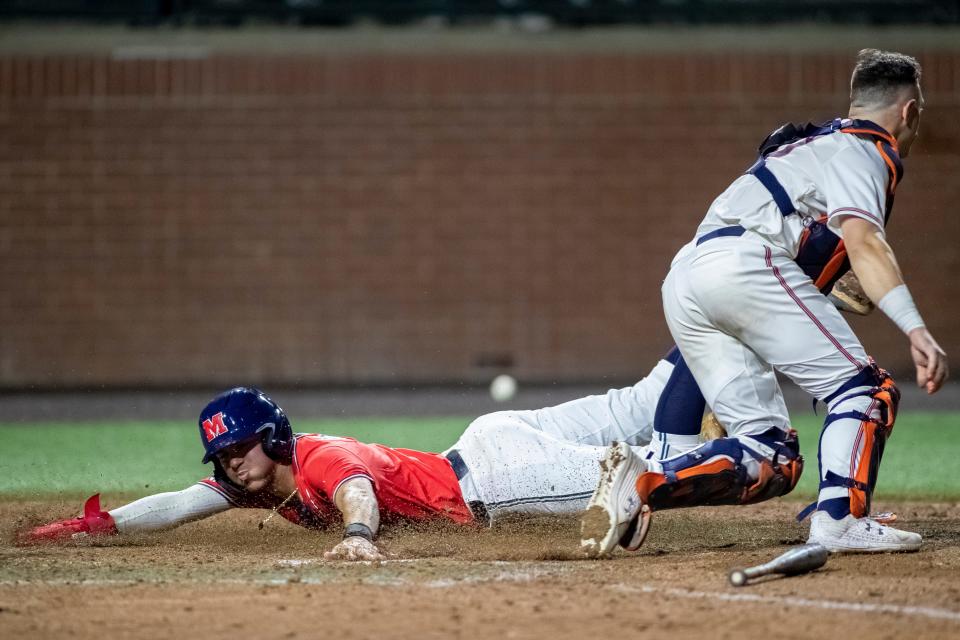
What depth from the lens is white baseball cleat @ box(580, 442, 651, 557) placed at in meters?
4.98

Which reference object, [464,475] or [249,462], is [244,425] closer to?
[249,462]

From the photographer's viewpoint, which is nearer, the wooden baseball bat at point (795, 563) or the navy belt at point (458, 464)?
the wooden baseball bat at point (795, 563)

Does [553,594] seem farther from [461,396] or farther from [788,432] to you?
[461,396]

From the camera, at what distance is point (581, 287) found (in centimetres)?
1420

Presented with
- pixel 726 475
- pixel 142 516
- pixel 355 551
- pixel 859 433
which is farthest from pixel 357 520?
pixel 859 433

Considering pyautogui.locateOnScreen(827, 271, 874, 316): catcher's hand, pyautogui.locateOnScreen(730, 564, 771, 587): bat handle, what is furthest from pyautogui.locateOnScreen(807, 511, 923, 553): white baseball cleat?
pyautogui.locateOnScreen(827, 271, 874, 316): catcher's hand

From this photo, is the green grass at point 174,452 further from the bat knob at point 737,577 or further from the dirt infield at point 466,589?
the bat knob at point 737,577

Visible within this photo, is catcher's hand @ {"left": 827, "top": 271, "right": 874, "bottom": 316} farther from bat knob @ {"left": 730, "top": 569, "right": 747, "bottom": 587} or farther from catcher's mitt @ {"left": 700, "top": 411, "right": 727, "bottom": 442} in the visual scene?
bat knob @ {"left": 730, "top": 569, "right": 747, "bottom": 587}

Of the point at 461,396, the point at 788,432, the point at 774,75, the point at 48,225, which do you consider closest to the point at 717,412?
the point at 788,432

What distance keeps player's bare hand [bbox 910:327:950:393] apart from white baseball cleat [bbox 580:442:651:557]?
116 centimetres

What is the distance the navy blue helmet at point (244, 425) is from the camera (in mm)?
5605

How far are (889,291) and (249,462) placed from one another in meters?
2.87

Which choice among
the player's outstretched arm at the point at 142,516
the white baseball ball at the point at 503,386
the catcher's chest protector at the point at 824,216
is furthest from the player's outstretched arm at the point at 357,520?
the white baseball ball at the point at 503,386

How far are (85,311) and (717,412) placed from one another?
10384 millimetres
